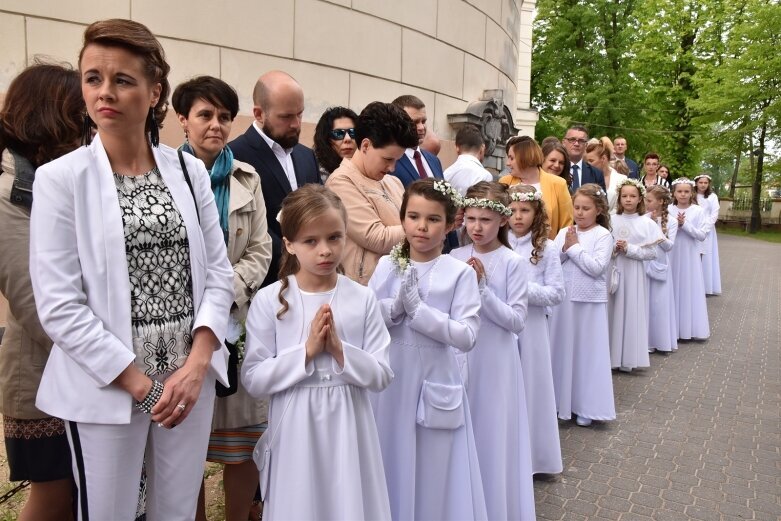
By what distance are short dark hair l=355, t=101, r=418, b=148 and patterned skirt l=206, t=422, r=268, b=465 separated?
5.09 ft

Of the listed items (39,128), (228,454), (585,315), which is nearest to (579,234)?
(585,315)

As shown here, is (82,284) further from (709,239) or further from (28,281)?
(709,239)

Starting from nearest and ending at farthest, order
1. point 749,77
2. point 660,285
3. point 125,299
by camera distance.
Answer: point 125,299, point 660,285, point 749,77

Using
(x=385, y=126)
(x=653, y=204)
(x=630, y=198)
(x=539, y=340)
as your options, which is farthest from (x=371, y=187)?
(x=653, y=204)

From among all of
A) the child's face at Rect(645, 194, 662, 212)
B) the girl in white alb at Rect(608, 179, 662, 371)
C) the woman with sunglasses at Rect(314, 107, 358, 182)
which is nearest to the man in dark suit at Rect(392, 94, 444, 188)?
the woman with sunglasses at Rect(314, 107, 358, 182)

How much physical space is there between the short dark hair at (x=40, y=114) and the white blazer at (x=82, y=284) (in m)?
0.53

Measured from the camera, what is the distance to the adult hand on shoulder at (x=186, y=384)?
2.22 metres

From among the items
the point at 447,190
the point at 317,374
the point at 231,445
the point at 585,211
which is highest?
the point at 447,190

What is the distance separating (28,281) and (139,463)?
0.83 meters

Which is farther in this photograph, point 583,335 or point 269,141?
point 583,335

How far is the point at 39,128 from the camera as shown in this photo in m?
2.65

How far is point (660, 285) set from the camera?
8664mm

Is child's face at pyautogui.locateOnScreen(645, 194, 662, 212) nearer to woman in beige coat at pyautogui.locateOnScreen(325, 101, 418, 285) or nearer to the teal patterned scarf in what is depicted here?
woman in beige coat at pyautogui.locateOnScreen(325, 101, 418, 285)

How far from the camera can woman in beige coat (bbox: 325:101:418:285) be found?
358cm
